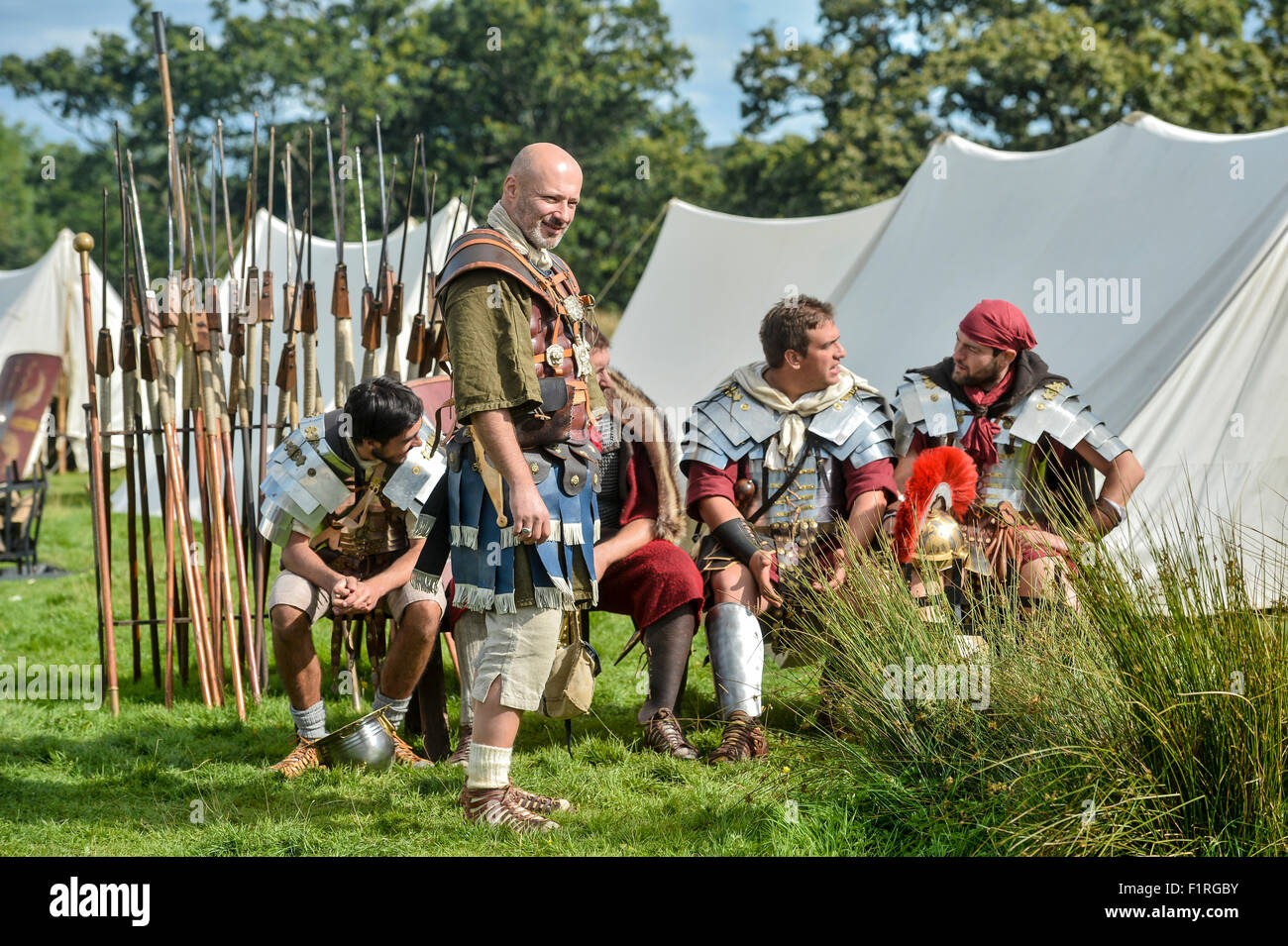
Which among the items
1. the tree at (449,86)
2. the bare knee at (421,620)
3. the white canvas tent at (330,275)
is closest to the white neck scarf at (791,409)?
the bare knee at (421,620)

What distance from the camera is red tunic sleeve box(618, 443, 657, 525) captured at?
3.94 metres

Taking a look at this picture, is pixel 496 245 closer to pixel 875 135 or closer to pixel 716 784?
pixel 716 784

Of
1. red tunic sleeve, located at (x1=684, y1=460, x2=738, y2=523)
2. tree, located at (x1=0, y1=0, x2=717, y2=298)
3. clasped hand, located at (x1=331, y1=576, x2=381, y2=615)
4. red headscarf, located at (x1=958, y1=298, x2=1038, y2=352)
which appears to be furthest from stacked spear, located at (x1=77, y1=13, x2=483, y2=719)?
tree, located at (x1=0, y1=0, x2=717, y2=298)

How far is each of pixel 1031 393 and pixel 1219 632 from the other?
158 centimetres

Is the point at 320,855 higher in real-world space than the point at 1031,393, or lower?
lower

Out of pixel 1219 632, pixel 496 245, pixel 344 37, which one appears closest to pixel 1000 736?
pixel 1219 632

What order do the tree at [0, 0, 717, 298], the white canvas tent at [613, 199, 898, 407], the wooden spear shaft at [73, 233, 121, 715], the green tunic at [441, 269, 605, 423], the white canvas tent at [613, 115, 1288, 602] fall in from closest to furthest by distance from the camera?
the green tunic at [441, 269, 605, 423] < the wooden spear shaft at [73, 233, 121, 715] < the white canvas tent at [613, 115, 1288, 602] < the white canvas tent at [613, 199, 898, 407] < the tree at [0, 0, 717, 298]

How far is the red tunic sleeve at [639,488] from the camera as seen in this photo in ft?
12.9

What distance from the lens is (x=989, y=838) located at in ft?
8.03

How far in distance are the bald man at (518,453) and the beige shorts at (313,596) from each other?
78 cm

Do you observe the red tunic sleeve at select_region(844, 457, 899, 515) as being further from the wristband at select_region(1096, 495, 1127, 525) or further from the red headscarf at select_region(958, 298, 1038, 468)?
the wristband at select_region(1096, 495, 1127, 525)

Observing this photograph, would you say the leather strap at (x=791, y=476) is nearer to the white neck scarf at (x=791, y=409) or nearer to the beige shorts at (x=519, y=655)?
the white neck scarf at (x=791, y=409)

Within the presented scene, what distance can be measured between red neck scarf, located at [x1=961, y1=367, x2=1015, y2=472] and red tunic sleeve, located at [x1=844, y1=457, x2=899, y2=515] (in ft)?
0.80

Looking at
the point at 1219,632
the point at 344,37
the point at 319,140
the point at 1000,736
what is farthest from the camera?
the point at 344,37
